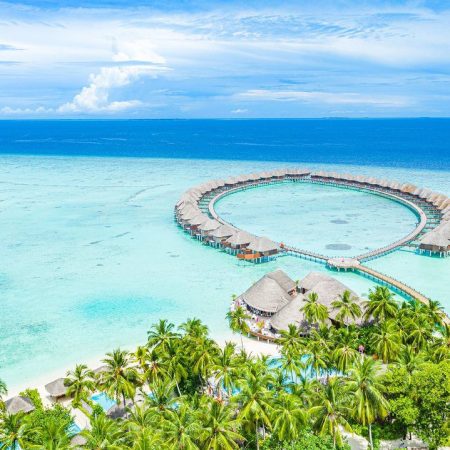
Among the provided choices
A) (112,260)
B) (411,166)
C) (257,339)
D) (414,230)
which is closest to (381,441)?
(257,339)

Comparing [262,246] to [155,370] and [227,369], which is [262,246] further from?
[155,370]

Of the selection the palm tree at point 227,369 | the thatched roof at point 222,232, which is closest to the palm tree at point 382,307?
the palm tree at point 227,369

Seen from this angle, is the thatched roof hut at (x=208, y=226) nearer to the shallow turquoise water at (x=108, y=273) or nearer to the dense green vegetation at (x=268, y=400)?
the shallow turquoise water at (x=108, y=273)

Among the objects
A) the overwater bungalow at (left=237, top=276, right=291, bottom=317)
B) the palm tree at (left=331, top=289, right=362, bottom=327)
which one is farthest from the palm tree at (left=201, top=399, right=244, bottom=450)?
the overwater bungalow at (left=237, top=276, right=291, bottom=317)

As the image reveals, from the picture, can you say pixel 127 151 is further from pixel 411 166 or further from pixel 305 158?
pixel 411 166

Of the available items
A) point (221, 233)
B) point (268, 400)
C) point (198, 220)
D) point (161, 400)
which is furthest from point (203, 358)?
point (198, 220)

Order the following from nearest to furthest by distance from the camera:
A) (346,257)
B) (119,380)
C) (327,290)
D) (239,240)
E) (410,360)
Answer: (119,380), (410,360), (327,290), (346,257), (239,240)
